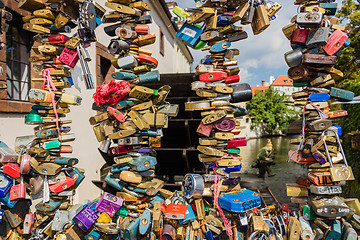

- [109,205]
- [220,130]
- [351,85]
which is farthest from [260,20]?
[351,85]

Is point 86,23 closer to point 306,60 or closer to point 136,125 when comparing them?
point 136,125

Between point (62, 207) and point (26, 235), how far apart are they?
1.31ft

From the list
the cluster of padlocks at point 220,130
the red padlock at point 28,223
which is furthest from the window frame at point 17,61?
the cluster of padlocks at point 220,130

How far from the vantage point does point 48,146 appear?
2014 millimetres

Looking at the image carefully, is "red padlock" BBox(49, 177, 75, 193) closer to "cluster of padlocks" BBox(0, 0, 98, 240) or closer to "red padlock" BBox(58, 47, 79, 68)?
"cluster of padlocks" BBox(0, 0, 98, 240)

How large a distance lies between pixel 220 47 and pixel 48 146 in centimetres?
165

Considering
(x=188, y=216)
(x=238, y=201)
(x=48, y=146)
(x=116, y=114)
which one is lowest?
(x=188, y=216)

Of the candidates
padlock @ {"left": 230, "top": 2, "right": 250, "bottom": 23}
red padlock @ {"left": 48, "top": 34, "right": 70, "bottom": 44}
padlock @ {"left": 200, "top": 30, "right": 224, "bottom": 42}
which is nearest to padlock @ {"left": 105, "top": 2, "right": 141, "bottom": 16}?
red padlock @ {"left": 48, "top": 34, "right": 70, "bottom": 44}

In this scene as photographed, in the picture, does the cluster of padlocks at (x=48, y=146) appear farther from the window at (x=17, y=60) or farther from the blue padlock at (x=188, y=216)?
the window at (x=17, y=60)

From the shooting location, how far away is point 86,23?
1956mm

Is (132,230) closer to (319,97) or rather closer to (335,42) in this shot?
(319,97)

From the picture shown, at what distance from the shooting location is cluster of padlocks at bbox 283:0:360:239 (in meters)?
1.69

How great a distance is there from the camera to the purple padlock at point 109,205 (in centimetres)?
184

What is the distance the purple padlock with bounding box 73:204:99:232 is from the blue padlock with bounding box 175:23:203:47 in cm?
155
